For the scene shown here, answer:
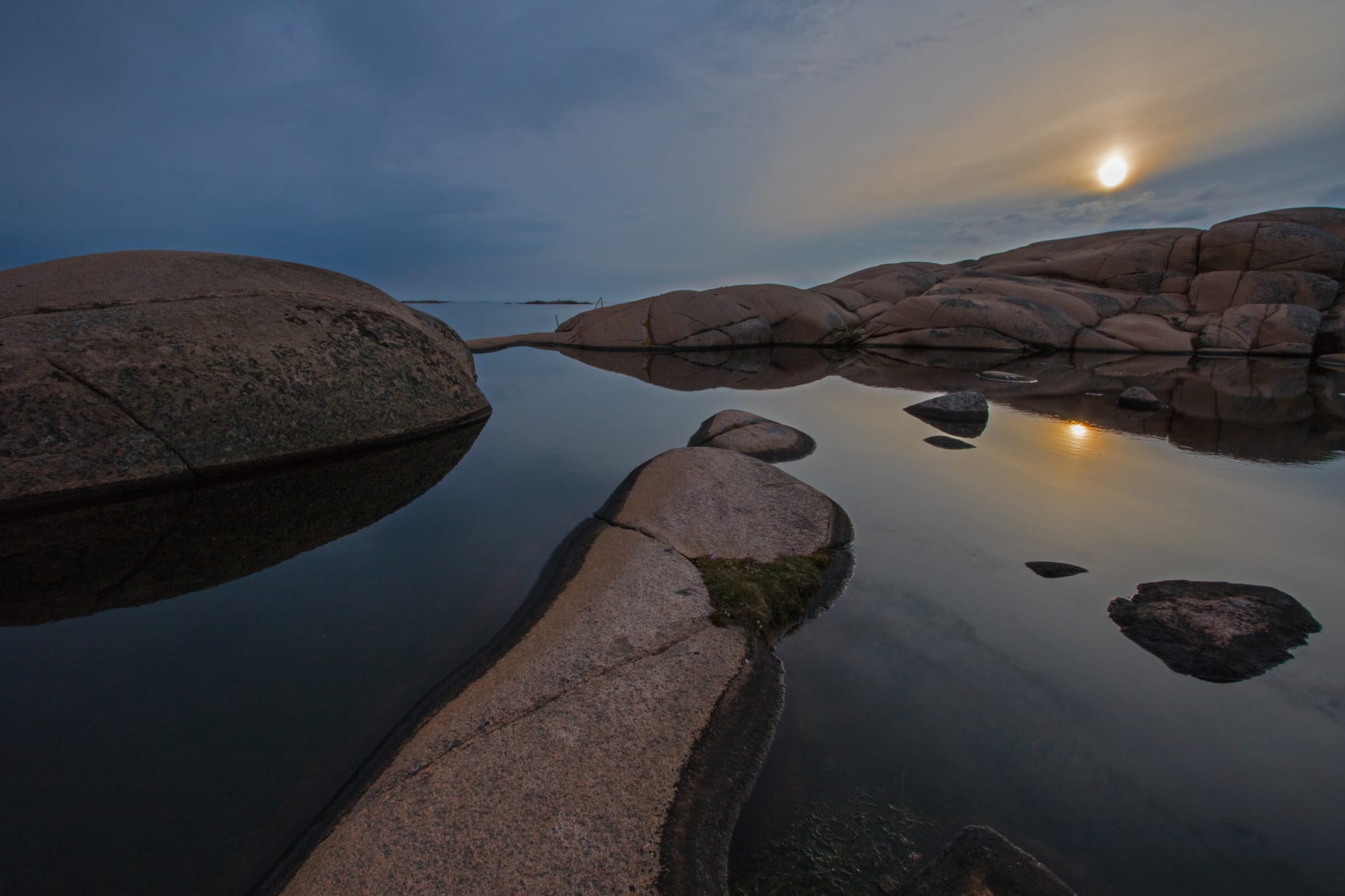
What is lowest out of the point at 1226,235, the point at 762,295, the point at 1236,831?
the point at 1236,831

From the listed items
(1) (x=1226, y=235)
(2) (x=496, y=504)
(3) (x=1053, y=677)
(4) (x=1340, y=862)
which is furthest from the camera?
(1) (x=1226, y=235)

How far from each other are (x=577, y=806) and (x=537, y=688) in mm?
491

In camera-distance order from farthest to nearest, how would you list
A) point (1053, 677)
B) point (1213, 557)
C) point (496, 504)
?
point (496, 504), point (1213, 557), point (1053, 677)

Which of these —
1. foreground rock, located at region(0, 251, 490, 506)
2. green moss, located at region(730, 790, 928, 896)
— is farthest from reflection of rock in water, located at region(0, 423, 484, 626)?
green moss, located at region(730, 790, 928, 896)

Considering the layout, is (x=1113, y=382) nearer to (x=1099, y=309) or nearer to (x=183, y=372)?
(x=1099, y=309)

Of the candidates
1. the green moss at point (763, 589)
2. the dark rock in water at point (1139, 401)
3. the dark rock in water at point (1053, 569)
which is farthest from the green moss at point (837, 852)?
the dark rock in water at point (1139, 401)

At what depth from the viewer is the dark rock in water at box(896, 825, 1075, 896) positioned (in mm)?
1372

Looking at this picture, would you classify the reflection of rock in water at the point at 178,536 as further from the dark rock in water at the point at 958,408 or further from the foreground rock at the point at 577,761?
the dark rock in water at the point at 958,408

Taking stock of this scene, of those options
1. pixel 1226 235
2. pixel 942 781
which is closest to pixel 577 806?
pixel 942 781

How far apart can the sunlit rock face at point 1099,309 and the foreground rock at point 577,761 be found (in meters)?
16.3

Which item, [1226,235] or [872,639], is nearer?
[872,639]

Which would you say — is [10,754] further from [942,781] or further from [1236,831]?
[1236,831]

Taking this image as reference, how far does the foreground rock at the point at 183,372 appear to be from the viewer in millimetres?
3971

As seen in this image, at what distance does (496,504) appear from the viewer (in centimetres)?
422
